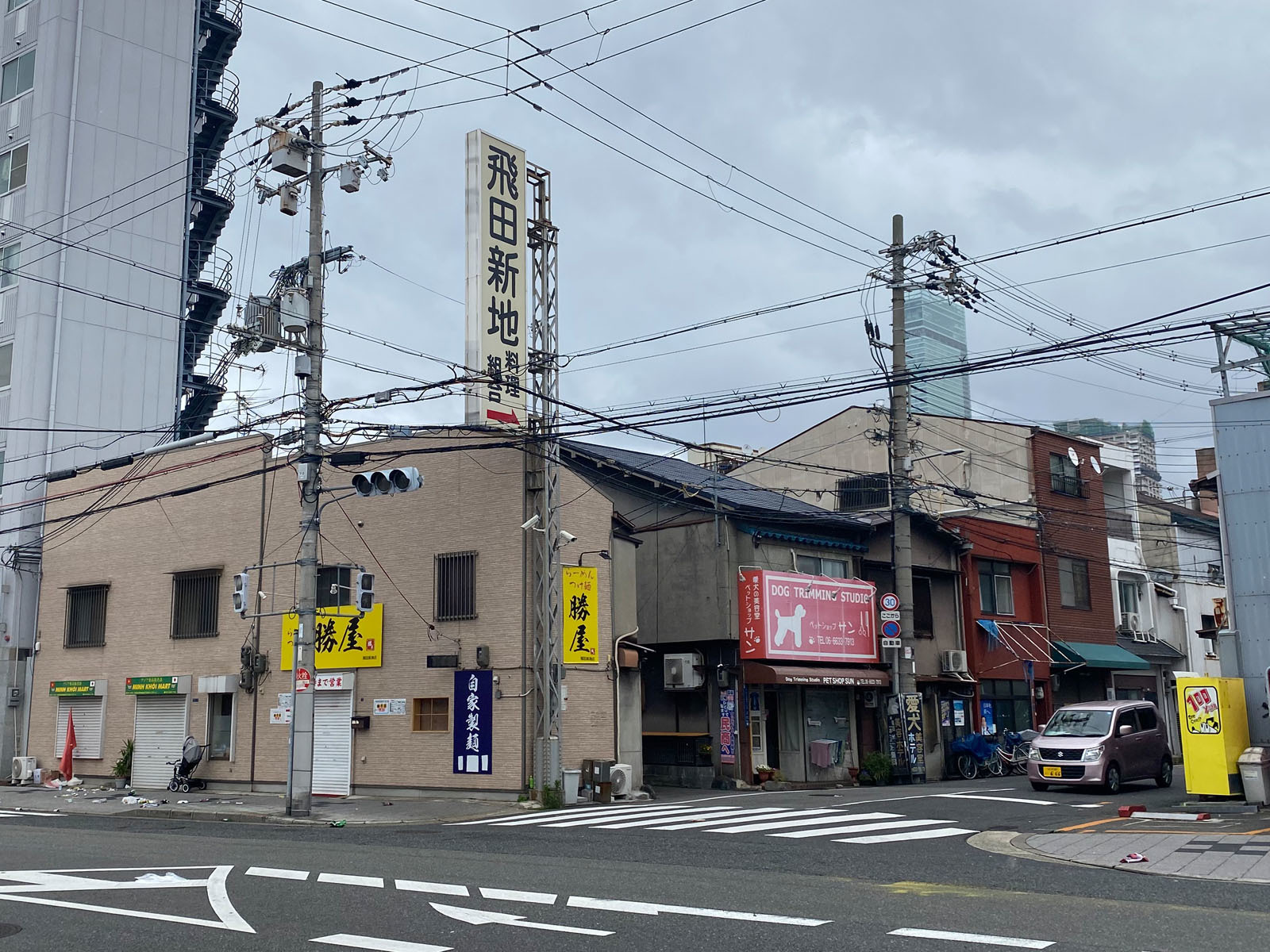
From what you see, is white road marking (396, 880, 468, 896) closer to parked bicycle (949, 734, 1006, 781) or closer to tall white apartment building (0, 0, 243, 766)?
parked bicycle (949, 734, 1006, 781)

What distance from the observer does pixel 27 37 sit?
142 ft

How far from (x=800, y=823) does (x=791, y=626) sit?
37.0 ft

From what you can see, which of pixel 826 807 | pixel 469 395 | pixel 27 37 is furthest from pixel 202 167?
pixel 826 807

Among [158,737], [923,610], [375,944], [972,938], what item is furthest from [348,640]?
[972,938]

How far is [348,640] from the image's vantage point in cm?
2616

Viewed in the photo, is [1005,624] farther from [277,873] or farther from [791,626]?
[277,873]

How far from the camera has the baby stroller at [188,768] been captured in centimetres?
2702

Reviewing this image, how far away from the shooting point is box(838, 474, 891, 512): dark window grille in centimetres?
3959

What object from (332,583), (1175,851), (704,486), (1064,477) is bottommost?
(1175,851)

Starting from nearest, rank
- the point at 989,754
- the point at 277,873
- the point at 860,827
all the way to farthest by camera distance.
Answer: the point at 277,873
the point at 860,827
the point at 989,754

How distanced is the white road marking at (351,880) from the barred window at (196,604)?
59.3ft

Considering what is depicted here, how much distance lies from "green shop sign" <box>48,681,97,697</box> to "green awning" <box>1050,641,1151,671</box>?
95.3 feet

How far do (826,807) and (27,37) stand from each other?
134 feet

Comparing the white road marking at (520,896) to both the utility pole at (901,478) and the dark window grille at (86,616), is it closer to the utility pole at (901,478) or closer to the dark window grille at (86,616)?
the utility pole at (901,478)
